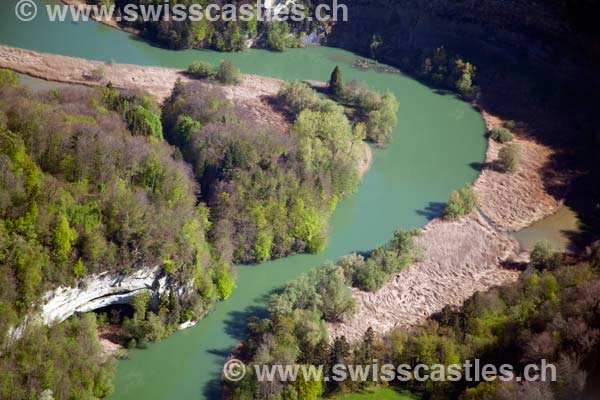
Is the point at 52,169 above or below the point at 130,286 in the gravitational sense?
above

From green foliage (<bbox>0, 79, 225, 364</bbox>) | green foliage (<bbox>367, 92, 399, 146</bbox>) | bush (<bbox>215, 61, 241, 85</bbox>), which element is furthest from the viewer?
bush (<bbox>215, 61, 241, 85</bbox>)

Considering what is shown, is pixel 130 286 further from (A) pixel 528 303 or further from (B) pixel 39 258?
(A) pixel 528 303

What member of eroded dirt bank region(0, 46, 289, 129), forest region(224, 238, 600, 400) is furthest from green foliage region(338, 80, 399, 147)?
forest region(224, 238, 600, 400)

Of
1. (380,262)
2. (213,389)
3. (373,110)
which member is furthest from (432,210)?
(213,389)

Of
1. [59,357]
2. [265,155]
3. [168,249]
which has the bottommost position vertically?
[59,357]

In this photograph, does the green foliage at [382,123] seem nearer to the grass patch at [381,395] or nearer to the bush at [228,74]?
the bush at [228,74]

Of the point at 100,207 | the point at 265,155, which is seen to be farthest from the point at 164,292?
the point at 265,155

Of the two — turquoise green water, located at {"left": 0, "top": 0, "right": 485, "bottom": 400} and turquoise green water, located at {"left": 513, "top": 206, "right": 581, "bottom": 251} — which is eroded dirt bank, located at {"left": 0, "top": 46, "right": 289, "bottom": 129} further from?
turquoise green water, located at {"left": 513, "top": 206, "right": 581, "bottom": 251}
